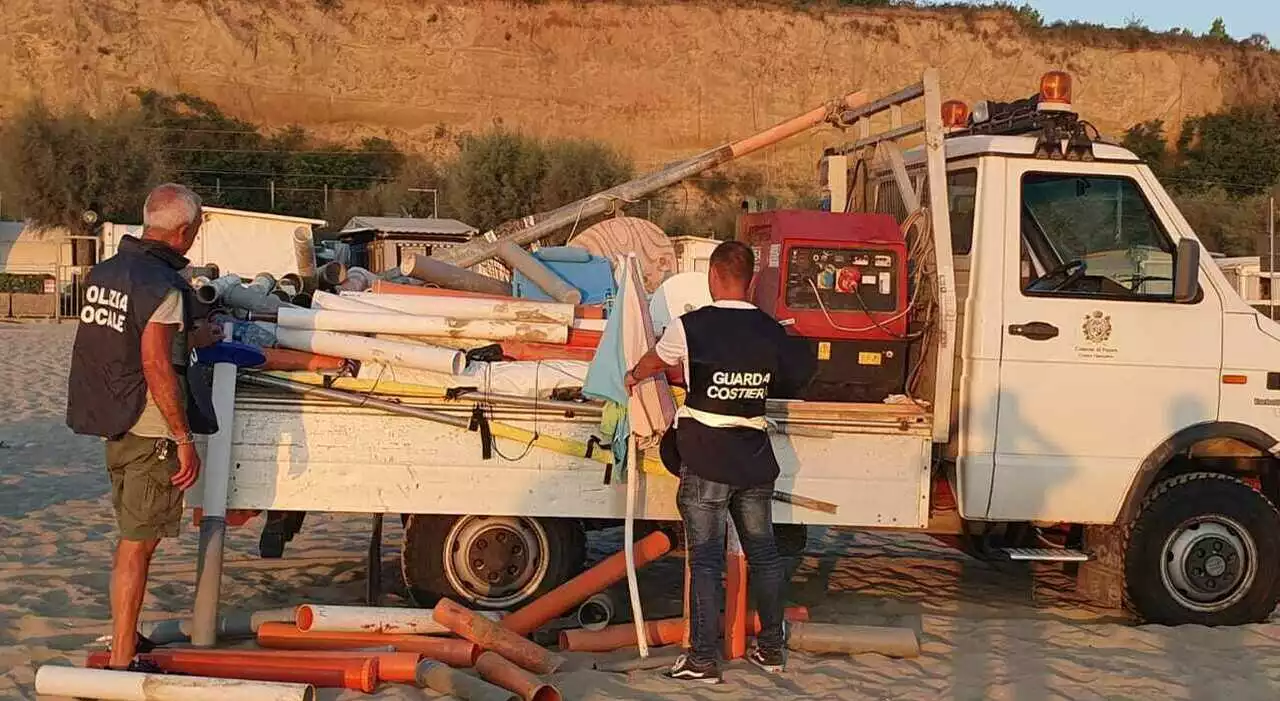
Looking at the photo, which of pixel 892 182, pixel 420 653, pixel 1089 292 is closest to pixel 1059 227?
pixel 1089 292

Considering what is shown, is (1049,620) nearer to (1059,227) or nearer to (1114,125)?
(1059,227)

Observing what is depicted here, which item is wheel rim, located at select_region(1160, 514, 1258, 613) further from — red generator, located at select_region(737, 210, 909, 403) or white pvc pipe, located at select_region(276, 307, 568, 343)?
white pvc pipe, located at select_region(276, 307, 568, 343)

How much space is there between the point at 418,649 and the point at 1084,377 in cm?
362

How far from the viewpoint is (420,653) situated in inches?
220

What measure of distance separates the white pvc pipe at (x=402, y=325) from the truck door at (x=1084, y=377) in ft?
8.13

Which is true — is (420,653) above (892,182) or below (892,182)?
Answer: below

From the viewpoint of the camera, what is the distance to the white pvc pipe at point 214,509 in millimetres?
5727

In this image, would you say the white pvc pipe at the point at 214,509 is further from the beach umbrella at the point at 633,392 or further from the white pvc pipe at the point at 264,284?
the beach umbrella at the point at 633,392

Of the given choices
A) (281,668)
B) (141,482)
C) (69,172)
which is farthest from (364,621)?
(69,172)

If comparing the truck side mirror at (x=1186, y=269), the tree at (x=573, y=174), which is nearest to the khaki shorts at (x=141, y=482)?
the truck side mirror at (x=1186, y=269)

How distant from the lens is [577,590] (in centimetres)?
599

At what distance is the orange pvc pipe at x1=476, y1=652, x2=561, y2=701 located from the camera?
199 inches

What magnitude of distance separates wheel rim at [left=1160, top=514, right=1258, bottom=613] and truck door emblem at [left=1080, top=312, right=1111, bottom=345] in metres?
1.15

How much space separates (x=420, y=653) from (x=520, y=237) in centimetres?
313
